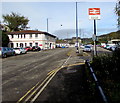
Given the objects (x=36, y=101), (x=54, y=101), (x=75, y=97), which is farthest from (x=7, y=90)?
(x=75, y=97)

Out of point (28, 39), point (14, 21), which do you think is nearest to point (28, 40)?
point (28, 39)

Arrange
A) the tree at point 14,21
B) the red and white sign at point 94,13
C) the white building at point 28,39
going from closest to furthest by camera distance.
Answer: the red and white sign at point 94,13 < the white building at point 28,39 < the tree at point 14,21

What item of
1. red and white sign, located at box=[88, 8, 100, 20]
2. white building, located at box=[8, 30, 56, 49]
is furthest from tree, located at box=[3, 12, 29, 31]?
red and white sign, located at box=[88, 8, 100, 20]

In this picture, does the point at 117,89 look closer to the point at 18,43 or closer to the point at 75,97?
the point at 75,97

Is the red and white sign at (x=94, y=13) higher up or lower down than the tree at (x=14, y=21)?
lower down

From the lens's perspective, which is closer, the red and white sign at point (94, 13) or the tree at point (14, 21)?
the red and white sign at point (94, 13)

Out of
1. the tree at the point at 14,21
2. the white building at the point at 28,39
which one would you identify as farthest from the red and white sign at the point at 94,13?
the tree at the point at 14,21

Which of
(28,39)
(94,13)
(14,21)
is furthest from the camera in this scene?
(14,21)

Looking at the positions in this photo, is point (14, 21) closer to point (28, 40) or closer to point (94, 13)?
point (28, 40)

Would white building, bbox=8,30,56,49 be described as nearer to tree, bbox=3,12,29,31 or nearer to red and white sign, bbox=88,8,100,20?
tree, bbox=3,12,29,31

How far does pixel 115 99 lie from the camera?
13.4 ft

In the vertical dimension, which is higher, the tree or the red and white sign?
the tree

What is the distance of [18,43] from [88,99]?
5035 centimetres

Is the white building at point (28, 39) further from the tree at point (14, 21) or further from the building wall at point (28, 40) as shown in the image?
the tree at point (14, 21)
